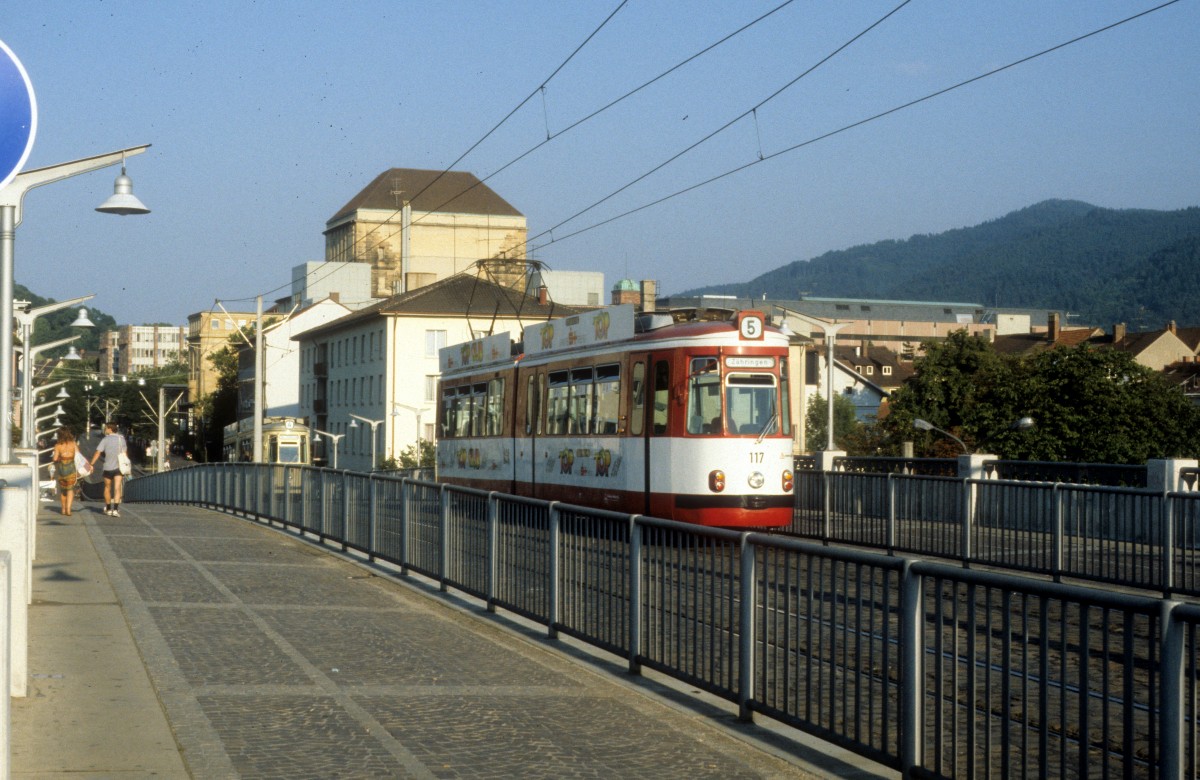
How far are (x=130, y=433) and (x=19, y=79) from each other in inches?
6260

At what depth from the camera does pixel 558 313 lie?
94.0 meters

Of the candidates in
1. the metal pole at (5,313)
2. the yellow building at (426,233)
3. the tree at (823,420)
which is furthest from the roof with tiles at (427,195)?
the metal pole at (5,313)

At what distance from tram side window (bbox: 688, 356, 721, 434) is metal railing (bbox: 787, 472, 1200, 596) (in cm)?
199

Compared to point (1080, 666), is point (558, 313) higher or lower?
higher

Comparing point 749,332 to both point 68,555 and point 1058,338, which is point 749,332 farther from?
point 1058,338

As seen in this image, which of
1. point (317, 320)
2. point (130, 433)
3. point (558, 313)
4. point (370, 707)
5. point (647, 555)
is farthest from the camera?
point (130, 433)

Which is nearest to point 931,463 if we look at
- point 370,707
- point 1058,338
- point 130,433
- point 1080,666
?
point 370,707

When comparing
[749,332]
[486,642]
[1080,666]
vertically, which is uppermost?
[749,332]

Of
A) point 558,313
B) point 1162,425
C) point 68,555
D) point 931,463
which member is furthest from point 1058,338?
point 68,555

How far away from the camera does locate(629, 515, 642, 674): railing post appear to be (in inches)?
383

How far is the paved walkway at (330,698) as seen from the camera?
707 centimetres

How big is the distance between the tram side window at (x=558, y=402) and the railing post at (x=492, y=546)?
10732mm

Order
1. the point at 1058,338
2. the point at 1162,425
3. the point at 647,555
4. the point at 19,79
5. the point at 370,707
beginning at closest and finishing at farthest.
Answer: the point at 19,79 → the point at 370,707 → the point at 647,555 → the point at 1162,425 → the point at 1058,338

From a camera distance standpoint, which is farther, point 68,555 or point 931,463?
point 931,463
